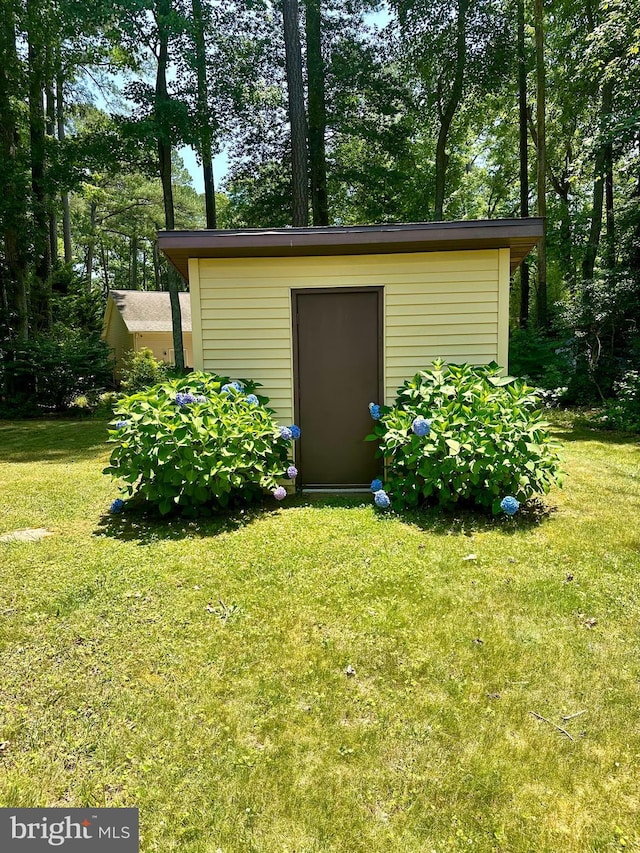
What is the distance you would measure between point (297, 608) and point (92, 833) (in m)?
1.43

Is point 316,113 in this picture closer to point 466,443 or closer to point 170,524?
point 466,443

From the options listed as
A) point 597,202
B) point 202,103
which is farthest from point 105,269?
point 597,202

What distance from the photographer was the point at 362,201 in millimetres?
15992

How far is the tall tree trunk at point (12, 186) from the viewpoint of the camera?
1196cm

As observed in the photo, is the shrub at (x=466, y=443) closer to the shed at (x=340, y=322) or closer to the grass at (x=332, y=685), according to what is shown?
the grass at (x=332, y=685)

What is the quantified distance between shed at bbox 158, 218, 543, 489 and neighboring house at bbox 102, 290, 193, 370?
15241 millimetres

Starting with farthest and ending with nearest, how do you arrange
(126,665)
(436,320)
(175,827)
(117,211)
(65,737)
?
(117,211), (436,320), (126,665), (65,737), (175,827)

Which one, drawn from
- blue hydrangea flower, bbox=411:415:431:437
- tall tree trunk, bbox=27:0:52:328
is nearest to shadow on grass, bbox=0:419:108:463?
tall tree trunk, bbox=27:0:52:328

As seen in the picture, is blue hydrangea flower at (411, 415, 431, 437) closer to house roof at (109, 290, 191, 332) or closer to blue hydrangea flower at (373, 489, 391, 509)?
blue hydrangea flower at (373, 489, 391, 509)

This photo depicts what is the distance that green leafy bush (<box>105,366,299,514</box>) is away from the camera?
160 inches

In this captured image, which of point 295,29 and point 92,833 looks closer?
point 92,833

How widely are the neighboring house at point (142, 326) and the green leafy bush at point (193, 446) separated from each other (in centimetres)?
1603

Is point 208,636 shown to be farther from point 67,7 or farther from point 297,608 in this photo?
point 67,7

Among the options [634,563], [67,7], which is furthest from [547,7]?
[634,563]
